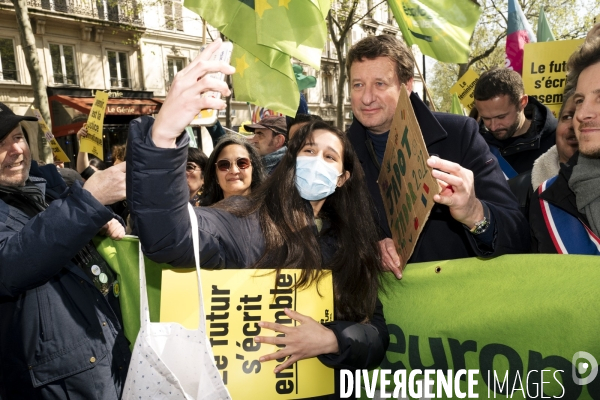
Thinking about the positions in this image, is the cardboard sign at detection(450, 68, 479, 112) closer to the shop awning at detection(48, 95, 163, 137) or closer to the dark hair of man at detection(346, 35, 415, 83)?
the dark hair of man at detection(346, 35, 415, 83)

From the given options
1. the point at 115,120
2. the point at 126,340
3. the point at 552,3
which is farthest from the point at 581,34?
the point at 126,340

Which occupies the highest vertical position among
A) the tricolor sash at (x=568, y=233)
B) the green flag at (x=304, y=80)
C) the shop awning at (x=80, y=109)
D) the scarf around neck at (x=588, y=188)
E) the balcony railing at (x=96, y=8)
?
the balcony railing at (x=96, y=8)

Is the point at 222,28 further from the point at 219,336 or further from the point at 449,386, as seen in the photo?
the point at 449,386

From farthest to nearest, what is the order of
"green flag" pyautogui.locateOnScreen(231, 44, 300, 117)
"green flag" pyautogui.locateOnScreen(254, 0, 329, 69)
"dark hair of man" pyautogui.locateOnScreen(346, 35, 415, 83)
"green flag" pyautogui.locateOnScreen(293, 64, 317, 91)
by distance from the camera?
"green flag" pyautogui.locateOnScreen(293, 64, 317, 91) < "green flag" pyautogui.locateOnScreen(231, 44, 300, 117) < "green flag" pyautogui.locateOnScreen(254, 0, 329, 69) < "dark hair of man" pyautogui.locateOnScreen(346, 35, 415, 83)

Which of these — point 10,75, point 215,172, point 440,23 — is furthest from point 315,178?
point 10,75

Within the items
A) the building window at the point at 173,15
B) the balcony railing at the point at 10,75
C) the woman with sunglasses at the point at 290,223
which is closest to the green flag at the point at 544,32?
the woman with sunglasses at the point at 290,223

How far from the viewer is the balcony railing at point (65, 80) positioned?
66.8 ft

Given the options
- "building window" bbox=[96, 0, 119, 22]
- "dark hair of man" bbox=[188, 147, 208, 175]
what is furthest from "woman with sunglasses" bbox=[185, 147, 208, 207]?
"building window" bbox=[96, 0, 119, 22]

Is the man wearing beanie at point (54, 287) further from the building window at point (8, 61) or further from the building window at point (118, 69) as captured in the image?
the building window at point (118, 69)

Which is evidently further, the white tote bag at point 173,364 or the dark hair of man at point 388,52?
the dark hair of man at point 388,52

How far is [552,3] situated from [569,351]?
2511cm

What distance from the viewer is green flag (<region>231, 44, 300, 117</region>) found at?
3006mm

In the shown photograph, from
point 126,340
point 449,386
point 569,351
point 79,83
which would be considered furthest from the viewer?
point 79,83

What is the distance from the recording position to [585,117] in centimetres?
180
